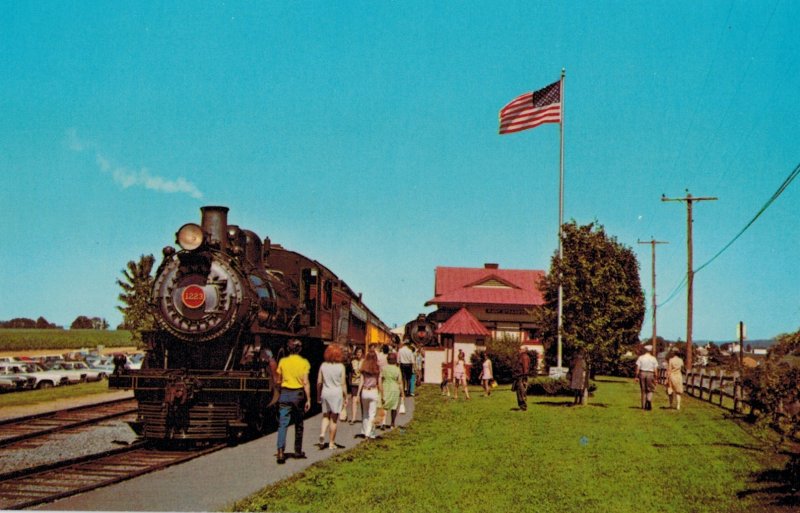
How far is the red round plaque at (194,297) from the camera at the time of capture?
1430cm

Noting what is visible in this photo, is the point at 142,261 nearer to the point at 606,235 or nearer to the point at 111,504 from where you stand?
the point at 606,235

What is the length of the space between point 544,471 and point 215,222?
8002 millimetres

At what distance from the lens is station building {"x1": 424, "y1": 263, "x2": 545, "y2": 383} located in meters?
36.3

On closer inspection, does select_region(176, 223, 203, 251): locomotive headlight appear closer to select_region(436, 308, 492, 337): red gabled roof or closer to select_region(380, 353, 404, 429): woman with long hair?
select_region(380, 353, 404, 429): woman with long hair

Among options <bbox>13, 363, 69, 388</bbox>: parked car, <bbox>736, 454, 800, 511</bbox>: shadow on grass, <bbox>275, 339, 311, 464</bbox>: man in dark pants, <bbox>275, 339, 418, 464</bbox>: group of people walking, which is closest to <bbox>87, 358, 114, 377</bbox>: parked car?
<bbox>13, 363, 69, 388</bbox>: parked car

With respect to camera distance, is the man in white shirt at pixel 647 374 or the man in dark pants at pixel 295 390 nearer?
the man in dark pants at pixel 295 390

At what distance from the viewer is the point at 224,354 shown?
14.5 m

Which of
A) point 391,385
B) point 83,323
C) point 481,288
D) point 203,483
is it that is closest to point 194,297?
point 391,385

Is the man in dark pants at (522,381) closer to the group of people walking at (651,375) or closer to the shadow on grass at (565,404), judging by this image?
the shadow on grass at (565,404)

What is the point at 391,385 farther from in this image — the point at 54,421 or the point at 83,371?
the point at 83,371

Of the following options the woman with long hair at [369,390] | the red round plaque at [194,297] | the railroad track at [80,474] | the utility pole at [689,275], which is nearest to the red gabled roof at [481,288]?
the utility pole at [689,275]

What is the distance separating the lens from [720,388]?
2377 centimetres

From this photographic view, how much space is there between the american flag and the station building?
11.0 meters

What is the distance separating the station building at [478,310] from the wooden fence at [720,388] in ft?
32.1
